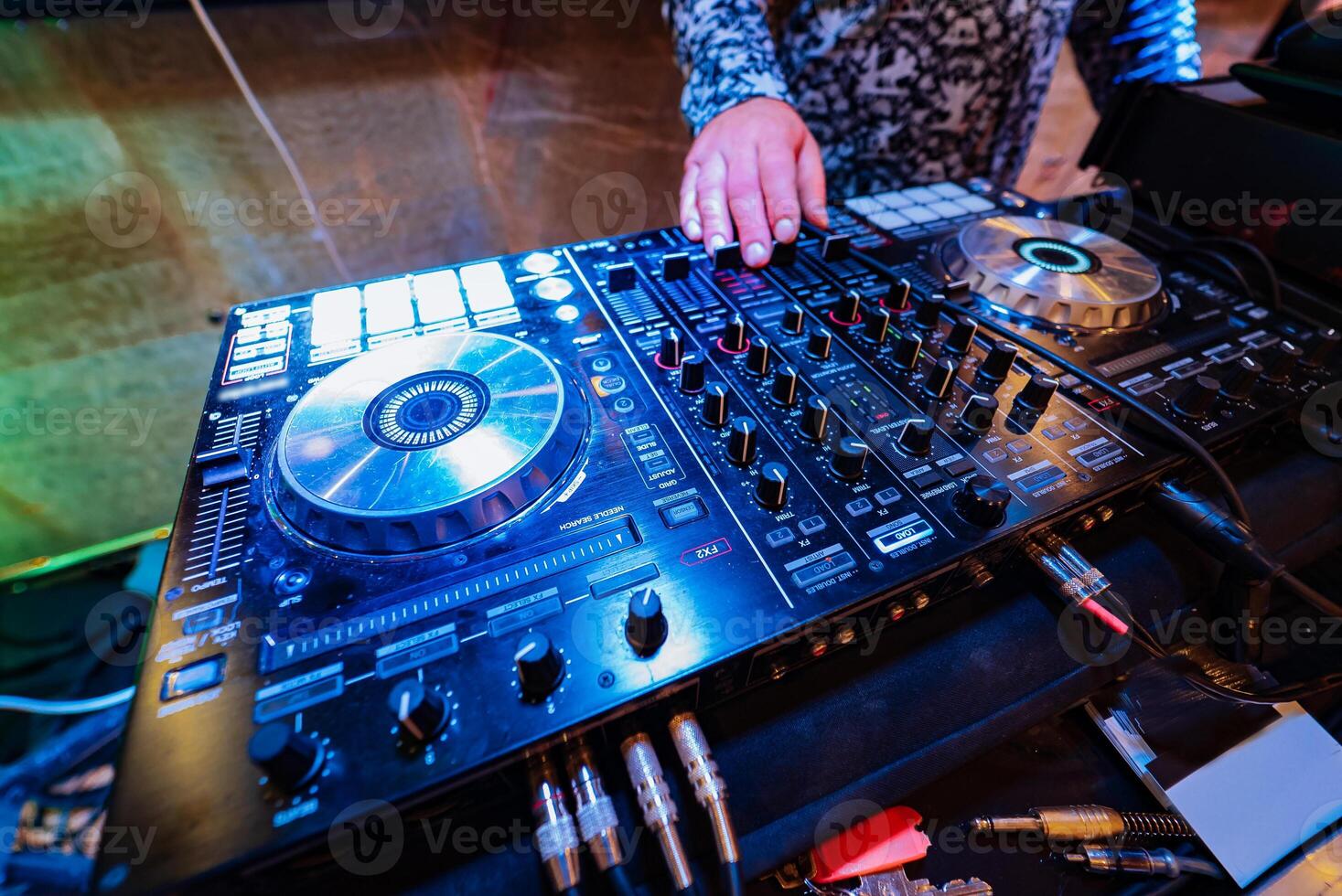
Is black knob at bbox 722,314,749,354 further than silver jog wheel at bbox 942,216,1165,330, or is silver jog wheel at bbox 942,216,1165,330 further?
silver jog wheel at bbox 942,216,1165,330

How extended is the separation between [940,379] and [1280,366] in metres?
0.56

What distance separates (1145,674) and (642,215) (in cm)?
199

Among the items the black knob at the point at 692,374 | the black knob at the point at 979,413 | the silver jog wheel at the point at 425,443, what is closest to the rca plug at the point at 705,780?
the silver jog wheel at the point at 425,443

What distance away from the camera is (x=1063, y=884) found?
62cm

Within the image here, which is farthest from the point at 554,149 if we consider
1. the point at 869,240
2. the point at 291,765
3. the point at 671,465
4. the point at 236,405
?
the point at 291,765

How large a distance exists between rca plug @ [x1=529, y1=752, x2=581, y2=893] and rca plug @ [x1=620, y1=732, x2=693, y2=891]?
0.06 m

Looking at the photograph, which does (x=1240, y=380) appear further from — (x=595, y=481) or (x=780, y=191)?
(x=595, y=481)

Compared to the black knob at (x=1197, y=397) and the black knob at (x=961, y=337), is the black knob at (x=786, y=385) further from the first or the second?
the black knob at (x=1197, y=397)

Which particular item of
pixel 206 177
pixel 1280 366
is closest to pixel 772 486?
pixel 1280 366

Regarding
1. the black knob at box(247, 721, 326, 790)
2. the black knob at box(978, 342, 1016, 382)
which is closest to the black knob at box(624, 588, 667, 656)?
the black knob at box(247, 721, 326, 790)

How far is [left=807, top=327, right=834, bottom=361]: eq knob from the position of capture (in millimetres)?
788

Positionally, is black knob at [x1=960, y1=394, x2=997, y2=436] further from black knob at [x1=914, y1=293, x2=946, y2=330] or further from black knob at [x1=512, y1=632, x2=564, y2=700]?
black knob at [x1=512, y1=632, x2=564, y2=700]

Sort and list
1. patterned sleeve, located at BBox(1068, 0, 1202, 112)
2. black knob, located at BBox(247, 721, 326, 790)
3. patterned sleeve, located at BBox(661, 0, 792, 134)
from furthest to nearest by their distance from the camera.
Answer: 1. patterned sleeve, located at BBox(1068, 0, 1202, 112)
2. patterned sleeve, located at BBox(661, 0, 792, 134)
3. black knob, located at BBox(247, 721, 326, 790)

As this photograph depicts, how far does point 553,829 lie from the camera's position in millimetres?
464
